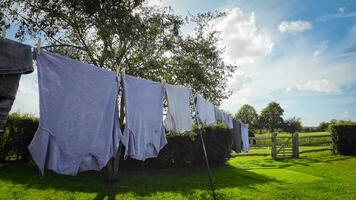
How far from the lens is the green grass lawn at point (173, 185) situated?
9156 mm

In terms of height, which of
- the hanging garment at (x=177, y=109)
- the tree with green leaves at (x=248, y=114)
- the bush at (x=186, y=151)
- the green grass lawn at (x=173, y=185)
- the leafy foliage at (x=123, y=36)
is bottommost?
the green grass lawn at (x=173, y=185)

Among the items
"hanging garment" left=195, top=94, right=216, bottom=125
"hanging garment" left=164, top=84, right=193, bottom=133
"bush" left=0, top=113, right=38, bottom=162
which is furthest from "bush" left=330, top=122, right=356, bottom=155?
"bush" left=0, top=113, right=38, bottom=162

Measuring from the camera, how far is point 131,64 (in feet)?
42.4

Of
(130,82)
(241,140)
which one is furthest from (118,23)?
(241,140)

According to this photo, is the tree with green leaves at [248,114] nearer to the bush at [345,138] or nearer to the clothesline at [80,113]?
the bush at [345,138]

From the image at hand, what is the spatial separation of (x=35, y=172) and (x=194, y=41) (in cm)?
778

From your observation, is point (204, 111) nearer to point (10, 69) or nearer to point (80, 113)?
point (80, 113)

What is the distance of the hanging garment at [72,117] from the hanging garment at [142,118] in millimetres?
573

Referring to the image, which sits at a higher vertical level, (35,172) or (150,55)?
(150,55)

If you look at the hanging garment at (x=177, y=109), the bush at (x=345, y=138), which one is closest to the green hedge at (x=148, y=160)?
the hanging garment at (x=177, y=109)

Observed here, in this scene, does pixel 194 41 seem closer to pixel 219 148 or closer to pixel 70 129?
pixel 219 148

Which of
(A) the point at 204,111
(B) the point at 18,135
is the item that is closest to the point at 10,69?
(A) the point at 204,111

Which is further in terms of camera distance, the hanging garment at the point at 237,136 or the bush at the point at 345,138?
the bush at the point at 345,138

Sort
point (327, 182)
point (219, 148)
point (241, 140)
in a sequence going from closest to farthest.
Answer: point (327, 182), point (219, 148), point (241, 140)
